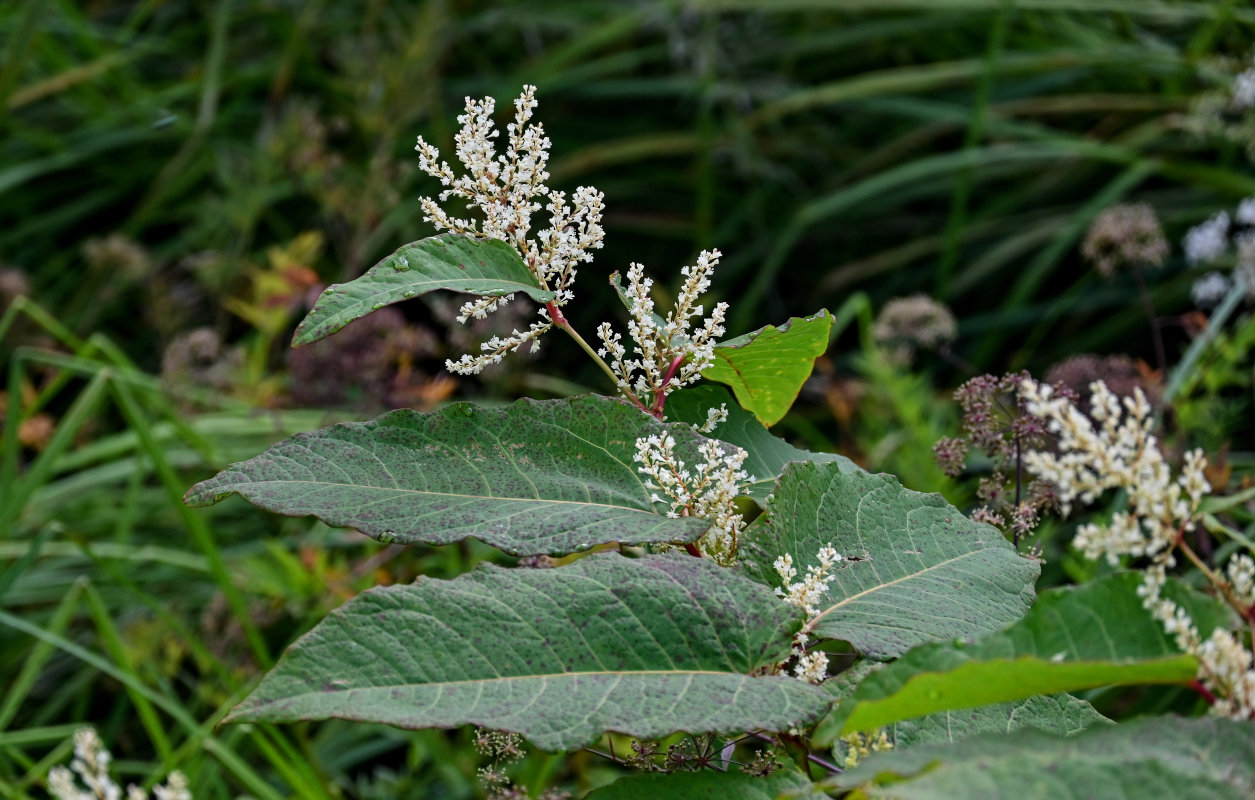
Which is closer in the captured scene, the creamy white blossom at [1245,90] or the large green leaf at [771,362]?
the large green leaf at [771,362]

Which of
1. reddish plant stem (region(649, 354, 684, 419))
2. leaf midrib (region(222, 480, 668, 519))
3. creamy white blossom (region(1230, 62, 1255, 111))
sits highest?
creamy white blossom (region(1230, 62, 1255, 111))

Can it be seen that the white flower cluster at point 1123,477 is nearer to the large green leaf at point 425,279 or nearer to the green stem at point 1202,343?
the large green leaf at point 425,279

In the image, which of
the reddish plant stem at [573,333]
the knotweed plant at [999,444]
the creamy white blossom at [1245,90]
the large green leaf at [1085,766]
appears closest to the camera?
the large green leaf at [1085,766]

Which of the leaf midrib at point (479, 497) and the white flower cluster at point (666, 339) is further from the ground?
the white flower cluster at point (666, 339)

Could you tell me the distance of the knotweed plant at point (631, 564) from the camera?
0.42 meters

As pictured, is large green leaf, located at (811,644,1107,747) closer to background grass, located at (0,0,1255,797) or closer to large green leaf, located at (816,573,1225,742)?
large green leaf, located at (816,573,1225,742)

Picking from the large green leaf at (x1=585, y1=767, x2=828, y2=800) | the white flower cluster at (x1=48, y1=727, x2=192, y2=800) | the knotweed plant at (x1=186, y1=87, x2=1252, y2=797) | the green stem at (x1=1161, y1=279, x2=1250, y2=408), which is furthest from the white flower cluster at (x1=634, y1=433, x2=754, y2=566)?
the green stem at (x1=1161, y1=279, x2=1250, y2=408)

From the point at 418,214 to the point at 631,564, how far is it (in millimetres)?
2362

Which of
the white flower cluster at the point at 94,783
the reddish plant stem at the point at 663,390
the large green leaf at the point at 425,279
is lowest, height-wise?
the white flower cluster at the point at 94,783

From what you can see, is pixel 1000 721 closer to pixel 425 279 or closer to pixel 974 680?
pixel 974 680

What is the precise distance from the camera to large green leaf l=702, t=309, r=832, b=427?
0.58 meters

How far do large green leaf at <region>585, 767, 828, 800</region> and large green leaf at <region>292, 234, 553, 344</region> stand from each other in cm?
23

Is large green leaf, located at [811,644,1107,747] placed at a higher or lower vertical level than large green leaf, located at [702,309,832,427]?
lower

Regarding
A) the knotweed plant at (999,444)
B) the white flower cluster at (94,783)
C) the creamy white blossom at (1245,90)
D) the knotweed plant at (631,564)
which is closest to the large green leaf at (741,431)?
the knotweed plant at (631,564)
